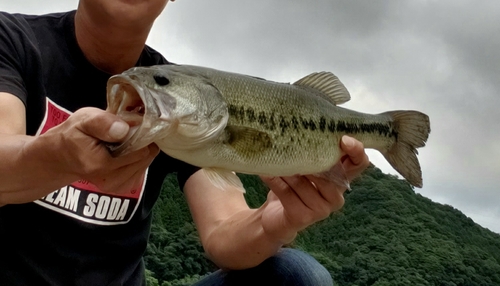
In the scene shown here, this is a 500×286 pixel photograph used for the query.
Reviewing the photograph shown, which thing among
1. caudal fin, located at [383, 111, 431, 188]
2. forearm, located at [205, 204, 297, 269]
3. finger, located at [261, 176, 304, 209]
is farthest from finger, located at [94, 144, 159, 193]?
caudal fin, located at [383, 111, 431, 188]

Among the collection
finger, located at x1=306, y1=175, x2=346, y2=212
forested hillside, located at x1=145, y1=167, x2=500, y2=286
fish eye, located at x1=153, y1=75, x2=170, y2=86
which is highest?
fish eye, located at x1=153, y1=75, x2=170, y2=86

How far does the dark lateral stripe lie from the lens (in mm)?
2201

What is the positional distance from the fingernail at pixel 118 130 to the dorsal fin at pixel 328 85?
1.20m

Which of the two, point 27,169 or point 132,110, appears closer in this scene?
point 132,110

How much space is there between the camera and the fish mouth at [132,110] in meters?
1.69

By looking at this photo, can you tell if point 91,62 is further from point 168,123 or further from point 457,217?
point 457,217

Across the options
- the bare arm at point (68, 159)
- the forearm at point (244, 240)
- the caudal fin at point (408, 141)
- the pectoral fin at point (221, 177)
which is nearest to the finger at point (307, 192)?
the forearm at point (244, 240)

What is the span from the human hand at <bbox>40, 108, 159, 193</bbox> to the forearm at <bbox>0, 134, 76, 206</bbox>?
0.10 ft

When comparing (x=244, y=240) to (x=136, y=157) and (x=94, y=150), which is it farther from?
(x=94, y=150)

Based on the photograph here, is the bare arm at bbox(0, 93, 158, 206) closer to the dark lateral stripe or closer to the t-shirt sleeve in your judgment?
the t-shirt sleeve

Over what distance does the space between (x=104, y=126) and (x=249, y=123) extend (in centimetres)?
71

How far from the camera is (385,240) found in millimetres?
13625

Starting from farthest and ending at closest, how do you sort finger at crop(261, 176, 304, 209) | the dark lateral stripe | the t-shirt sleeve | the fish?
finger at crop(261, 176, 304, 209)
the t-shirt sleeve
the dark lateral stripe
the fish

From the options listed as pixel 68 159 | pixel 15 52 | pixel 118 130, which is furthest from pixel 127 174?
pixel 15 52
